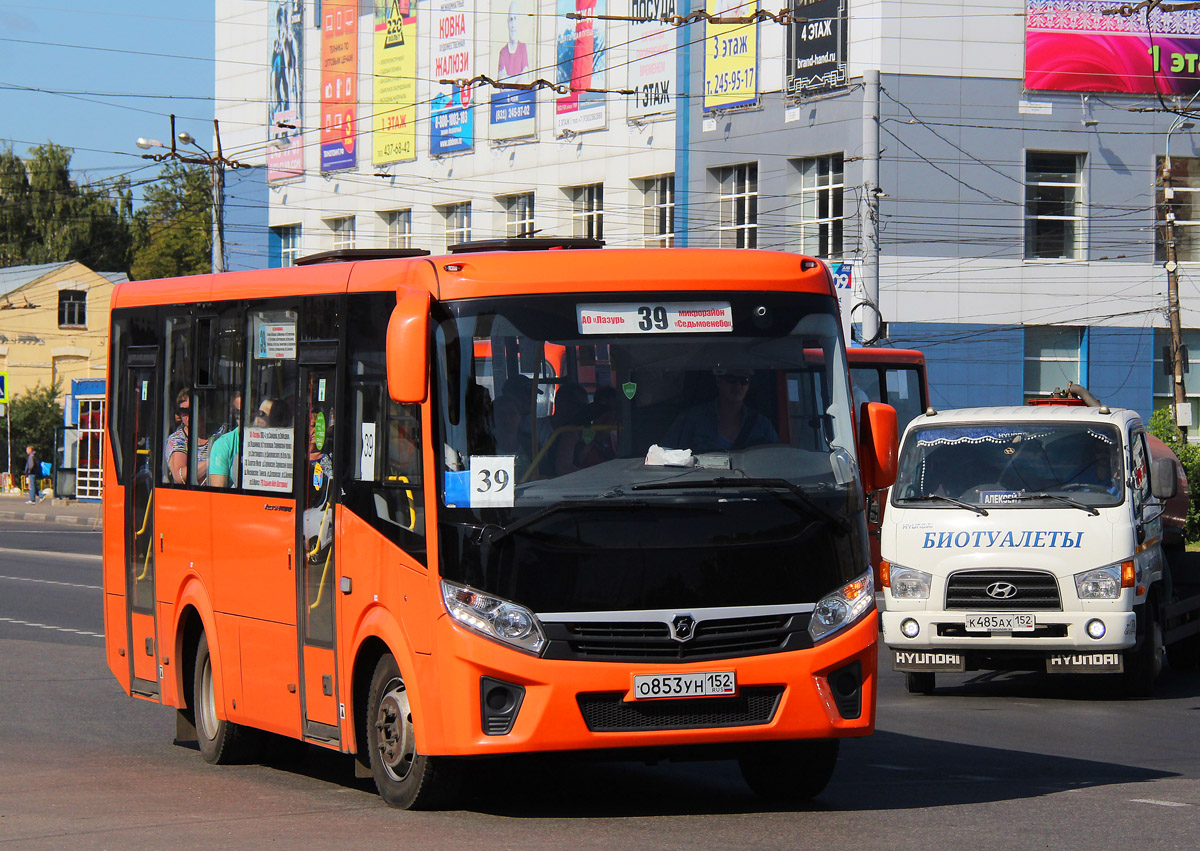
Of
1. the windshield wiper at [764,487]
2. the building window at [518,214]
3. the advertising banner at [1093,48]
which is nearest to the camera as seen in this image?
the windshield wiper at [764,487]

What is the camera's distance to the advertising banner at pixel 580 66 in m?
51.9

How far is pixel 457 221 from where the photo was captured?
58.9m

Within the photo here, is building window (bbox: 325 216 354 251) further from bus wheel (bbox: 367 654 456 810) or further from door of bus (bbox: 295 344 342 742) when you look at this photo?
bus wheel (bbox: 367 654 456 810)

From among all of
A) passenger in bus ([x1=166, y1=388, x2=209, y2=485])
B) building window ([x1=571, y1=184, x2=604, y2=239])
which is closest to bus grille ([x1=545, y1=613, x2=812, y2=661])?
passenger in bus ([x1=166, y1=388, x2=209, y2=485])

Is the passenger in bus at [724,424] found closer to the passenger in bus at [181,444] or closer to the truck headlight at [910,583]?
the passenger in bus at [181,444]

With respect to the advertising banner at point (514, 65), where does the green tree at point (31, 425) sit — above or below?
below

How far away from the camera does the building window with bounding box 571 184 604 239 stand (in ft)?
174

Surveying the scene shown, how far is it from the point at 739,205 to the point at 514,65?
34.5 ft

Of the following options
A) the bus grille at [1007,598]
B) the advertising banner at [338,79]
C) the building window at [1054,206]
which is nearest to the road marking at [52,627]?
the bus grille at [1007,598]

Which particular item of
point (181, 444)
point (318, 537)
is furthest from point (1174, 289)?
point (318, 537)

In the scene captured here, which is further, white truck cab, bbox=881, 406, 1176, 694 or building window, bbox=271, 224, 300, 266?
building window, bbox=271, 224, 300, 266

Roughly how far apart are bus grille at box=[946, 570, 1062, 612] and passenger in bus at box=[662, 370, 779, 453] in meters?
6.02

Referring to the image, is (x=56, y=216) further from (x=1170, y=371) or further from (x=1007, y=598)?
(x=1007, y=598)

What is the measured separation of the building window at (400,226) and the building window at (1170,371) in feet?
82.2
